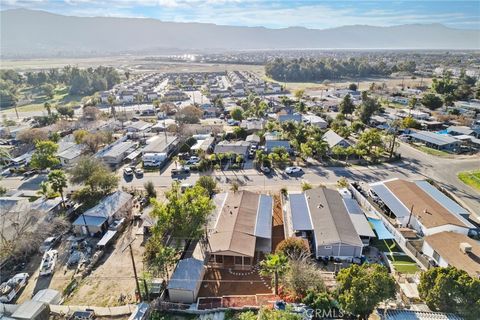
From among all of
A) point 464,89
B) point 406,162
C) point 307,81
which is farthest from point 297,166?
point 307,81

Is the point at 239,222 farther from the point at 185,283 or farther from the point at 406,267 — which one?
the point at 406,267

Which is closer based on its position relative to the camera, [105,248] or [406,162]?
[105,248]

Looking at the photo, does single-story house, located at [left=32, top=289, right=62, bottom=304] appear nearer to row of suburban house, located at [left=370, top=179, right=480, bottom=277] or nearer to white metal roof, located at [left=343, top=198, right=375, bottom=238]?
white metal roof, located at [left=343, top=198, right=375, bottom=238]

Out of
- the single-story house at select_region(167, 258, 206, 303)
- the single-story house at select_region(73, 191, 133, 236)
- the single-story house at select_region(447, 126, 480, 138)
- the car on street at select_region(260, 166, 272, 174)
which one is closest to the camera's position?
the single-story house at select_region(167, 258, 206, 303)

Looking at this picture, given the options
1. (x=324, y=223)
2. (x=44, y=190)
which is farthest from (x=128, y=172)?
(x=324, y=223)

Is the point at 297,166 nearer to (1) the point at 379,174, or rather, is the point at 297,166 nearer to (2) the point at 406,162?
(1) the point at 379,174

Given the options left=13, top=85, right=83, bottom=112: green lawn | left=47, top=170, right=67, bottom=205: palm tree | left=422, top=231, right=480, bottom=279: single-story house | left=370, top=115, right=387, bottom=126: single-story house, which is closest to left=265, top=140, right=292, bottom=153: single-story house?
left=370, top=115, right=387, bottom=126: single-story house

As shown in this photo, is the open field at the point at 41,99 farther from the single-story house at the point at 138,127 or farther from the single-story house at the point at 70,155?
the single-story house at the point at 70,155
